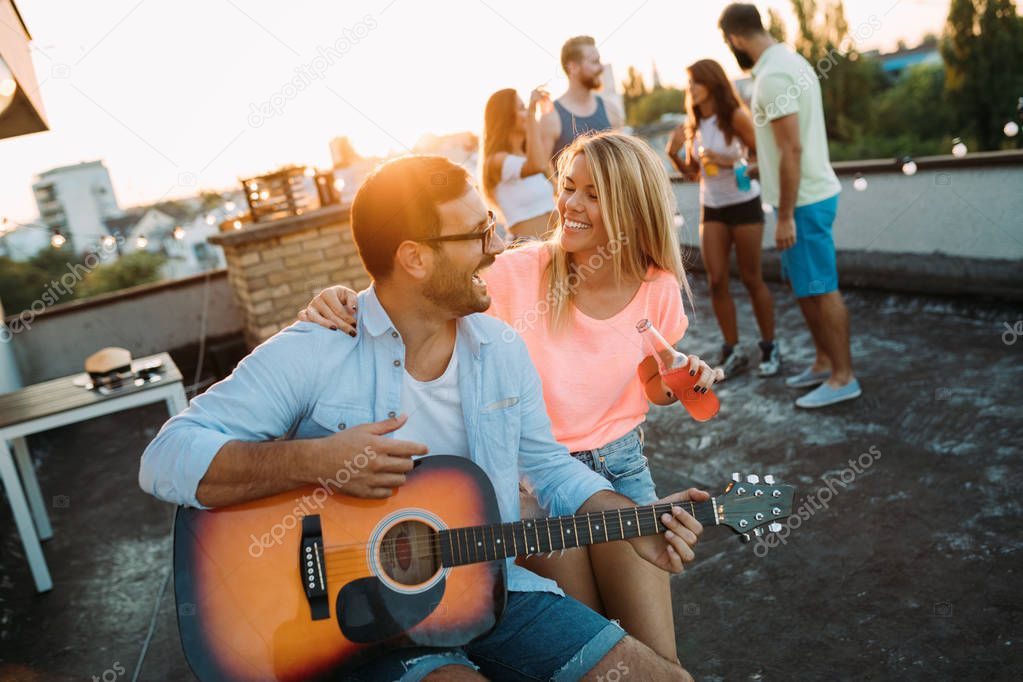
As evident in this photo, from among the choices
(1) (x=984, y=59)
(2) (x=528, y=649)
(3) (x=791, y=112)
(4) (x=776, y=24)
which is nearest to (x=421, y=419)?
(2) (x=528, y=649)

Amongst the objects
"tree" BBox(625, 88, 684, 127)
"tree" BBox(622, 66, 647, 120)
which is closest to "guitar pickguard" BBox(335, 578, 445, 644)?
"tree" BBox(625, 88, 684, 127)

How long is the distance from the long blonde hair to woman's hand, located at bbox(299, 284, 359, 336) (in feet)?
2.09

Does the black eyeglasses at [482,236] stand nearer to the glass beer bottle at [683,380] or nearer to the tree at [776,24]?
the glass beer bottle at [683,380]

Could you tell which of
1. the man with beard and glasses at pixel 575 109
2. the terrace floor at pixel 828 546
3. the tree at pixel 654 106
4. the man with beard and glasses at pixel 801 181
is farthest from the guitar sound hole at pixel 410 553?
the tree at pixel 654 106

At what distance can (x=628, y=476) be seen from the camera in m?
2.28

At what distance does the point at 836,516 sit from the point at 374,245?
2106mm

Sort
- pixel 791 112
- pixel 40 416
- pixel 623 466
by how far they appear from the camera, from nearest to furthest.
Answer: pixel 623 466
pixel 40 416
pixel 791 112

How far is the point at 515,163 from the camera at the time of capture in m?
4.68

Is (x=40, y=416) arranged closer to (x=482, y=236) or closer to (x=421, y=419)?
(x=421, y=419)

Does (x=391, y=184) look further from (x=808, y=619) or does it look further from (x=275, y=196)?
(x=275, y=196)

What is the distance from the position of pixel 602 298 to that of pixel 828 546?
1.28 metres

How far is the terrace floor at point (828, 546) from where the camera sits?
241cm

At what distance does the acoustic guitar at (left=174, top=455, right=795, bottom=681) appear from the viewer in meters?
1.63

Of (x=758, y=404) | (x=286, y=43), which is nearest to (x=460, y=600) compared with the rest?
(x=758, y=404)
